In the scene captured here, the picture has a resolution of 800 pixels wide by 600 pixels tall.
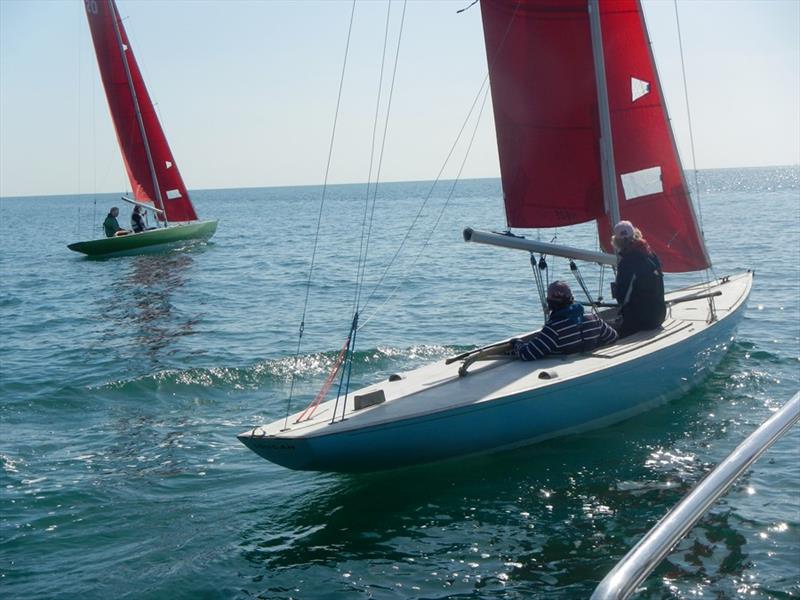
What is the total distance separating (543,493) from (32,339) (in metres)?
12.2

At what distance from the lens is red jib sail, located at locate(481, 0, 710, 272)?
11242 millimetres

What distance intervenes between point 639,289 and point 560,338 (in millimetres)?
1504

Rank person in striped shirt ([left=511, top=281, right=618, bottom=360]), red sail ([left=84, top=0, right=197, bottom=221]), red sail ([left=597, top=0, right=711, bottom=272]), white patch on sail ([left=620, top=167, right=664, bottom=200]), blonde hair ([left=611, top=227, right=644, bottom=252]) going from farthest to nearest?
1. red sail ([left=84, top=0, right=197, bottom=221])
2. white patch on sail ([left=620, top=167, right=664, bottom=200])
3. red sail ([left=597, top=0, right=711, bottom=272])
4. blonde hair ([left=611, top=227, right=644, bottom=252])
5. person in striped shirt ([left=511, top=281, right=618, bottom=360])

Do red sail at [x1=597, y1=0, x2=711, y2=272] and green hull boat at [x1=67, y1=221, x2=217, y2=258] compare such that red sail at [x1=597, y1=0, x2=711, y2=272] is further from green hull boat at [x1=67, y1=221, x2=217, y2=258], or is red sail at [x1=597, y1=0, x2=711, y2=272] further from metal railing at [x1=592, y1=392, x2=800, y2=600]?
green hull boat at [x1=67, y1=221, x2=217, y2=258]

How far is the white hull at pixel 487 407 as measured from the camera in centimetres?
776

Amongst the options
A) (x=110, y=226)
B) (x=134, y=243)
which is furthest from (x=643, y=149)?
(x=110, y=226)

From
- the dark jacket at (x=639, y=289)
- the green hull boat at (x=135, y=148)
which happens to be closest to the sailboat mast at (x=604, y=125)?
the dark jacket at (x=639, y=289)

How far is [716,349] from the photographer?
11.6 m

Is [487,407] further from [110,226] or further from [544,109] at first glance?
[110,226]

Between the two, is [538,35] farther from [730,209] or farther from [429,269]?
[730,209]

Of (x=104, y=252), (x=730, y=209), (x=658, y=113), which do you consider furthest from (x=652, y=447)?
(x=730, y=209)

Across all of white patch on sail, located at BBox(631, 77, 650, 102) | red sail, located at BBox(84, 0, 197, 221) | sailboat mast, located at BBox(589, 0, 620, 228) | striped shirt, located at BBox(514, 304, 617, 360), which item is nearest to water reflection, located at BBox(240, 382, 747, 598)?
striped shirt, located at BBox(514, 304, 617, 360)

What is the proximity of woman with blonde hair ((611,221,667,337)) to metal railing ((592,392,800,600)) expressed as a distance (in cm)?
829

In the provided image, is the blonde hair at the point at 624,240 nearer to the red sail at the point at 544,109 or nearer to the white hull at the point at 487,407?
the white hull at the point at 487,407
